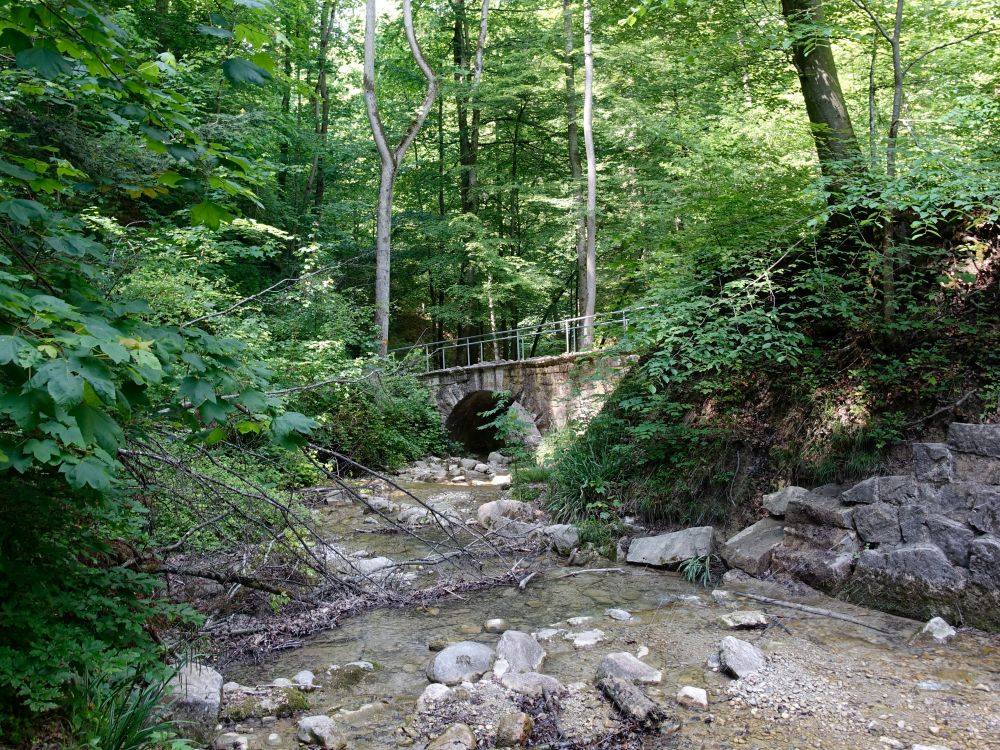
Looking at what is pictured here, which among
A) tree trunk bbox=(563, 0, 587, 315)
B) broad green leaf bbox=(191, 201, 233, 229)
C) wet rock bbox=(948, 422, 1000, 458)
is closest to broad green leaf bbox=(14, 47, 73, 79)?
broad green leaf bbox=(191, 201, 233, 229)

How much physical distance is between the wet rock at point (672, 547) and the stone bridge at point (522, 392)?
2.58 metres

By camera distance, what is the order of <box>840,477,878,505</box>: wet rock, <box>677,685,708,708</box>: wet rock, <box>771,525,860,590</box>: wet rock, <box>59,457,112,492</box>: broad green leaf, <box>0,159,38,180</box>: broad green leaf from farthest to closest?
<box>840,477,878,505</box>: wet rock, <box>771,525,860,590</box>: wet rock, <box>677,685,708,708</box>: wet rock, <box>0,159,38,180</box>: broad green leaf, <box>59,457,112,492</box>: broad green leaf

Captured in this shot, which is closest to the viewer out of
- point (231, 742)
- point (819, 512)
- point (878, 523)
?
point (231, 742)

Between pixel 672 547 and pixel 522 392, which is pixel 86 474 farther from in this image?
pixel 522 392

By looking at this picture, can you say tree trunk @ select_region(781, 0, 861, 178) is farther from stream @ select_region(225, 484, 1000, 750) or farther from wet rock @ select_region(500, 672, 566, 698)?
wet rock @ select_region(500, 672, 566, 698)

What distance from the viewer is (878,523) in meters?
5.30

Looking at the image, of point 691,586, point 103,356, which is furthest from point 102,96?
point 691,586

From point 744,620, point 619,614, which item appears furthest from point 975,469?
point 619,614

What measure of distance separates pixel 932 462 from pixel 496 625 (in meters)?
3.82

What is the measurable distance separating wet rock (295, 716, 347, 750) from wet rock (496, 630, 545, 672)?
1.19m

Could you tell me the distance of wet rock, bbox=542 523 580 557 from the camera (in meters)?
7.27

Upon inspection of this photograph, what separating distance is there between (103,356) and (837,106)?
300 inches

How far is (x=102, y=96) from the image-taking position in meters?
2.60

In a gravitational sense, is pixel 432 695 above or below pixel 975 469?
below
